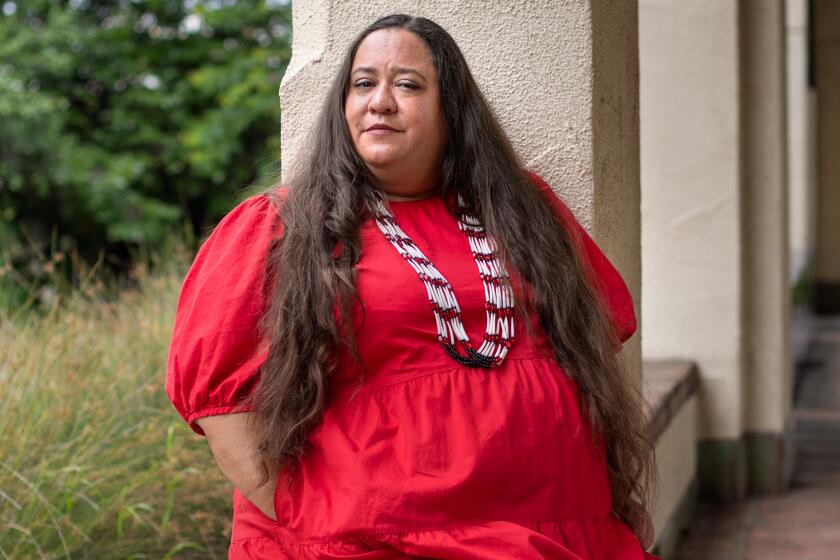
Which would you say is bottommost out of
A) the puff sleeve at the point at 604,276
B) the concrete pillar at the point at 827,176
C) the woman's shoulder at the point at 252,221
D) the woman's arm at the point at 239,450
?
the concrete pillar at the point at 827,176

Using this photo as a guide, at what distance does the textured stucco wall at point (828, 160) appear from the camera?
14.8 meters

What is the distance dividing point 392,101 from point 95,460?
1781 millimetres

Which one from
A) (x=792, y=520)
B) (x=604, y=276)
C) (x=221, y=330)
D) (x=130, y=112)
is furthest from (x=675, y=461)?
(x=130, y=112)

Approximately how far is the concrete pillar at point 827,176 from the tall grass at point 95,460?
12.5m

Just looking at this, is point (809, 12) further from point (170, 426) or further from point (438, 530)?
point (438, 530)

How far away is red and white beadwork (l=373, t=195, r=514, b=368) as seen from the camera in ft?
6.63

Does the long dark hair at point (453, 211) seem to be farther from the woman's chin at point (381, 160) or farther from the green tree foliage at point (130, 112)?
the green tree foliage at point (130, 112)

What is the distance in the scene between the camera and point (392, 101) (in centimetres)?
213

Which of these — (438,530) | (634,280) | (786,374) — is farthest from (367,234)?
(786,374)

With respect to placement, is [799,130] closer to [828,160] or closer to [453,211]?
[828,160]

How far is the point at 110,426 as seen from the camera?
3.64 m

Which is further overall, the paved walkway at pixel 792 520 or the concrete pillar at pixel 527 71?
the paved walkway at pixel 792 520

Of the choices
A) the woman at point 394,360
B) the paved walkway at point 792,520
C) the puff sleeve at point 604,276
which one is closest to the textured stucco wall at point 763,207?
the paved walkway at point 792,520

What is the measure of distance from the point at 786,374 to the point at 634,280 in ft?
9.72
